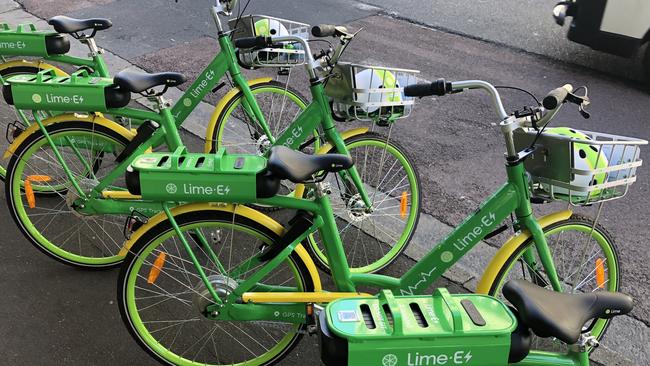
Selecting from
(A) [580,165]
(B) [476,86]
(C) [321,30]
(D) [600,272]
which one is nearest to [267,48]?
(C) [321,30]

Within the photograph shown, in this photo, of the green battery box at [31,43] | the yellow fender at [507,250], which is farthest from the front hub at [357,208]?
the green battery box at [31,43]

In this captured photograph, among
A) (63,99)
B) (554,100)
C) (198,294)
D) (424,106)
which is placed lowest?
(424,106)

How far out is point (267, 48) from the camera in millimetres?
3617

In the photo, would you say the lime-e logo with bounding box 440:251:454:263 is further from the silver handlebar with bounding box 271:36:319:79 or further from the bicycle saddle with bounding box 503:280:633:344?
the silver handlebar with bounding box 271:36:319:79

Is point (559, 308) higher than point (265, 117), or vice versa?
point (559, 308)

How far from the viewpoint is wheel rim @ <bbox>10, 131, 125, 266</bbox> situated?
352 centimetres

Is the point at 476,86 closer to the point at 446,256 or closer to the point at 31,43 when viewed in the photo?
the point at 446,256

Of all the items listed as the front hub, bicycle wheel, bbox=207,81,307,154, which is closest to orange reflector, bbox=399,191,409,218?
the front hub

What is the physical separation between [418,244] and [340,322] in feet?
6.99

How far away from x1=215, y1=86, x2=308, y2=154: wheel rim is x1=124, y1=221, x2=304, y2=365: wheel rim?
1.01 m

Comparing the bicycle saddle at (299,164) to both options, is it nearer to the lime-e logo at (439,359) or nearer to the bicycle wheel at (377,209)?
the lime-e logo at (439,359)

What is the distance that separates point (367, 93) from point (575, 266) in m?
1.68

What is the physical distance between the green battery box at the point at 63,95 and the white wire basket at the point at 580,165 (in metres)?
2.23

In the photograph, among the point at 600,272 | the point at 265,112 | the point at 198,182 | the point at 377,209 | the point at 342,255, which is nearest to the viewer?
the point at 198,182
